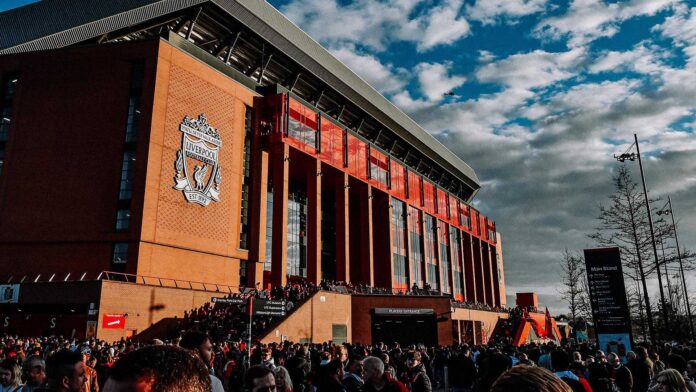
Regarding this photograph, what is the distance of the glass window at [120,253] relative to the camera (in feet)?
112

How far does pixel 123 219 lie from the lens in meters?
35.2

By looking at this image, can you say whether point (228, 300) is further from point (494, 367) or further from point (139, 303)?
point (494, 367)

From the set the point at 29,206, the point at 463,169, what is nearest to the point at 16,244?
the point at 29,206

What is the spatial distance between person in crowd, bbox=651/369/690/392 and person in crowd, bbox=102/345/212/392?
15.4 ft

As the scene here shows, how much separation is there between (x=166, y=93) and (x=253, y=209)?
37.8 ft

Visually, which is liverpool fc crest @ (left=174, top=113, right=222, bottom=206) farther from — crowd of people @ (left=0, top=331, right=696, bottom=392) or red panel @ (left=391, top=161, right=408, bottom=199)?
red panel @ (left=391, top=161, right=408, bottom=199)

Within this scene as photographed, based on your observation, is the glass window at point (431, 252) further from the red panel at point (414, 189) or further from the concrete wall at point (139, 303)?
the concrete wall at point (139, 303)

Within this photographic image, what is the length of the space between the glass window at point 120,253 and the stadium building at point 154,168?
0.44ft

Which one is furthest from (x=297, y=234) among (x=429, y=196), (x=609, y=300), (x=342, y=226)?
(x=609, y=300)

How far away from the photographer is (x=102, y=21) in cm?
3794

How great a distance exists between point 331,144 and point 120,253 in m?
24.0

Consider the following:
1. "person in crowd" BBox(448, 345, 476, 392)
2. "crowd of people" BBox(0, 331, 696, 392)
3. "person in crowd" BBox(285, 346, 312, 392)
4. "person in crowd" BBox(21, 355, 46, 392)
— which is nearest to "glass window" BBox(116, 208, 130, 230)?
"crowd of people" BBox(0, 331, 696, 392)

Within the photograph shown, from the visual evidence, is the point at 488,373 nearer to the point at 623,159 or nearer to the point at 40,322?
the point at 623,159

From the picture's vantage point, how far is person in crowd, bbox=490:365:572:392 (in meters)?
1.77
